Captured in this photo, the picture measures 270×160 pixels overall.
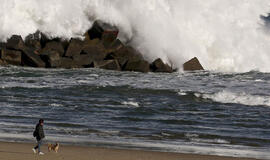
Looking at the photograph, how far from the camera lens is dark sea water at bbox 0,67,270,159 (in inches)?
482

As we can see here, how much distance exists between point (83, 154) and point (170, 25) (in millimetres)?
24024

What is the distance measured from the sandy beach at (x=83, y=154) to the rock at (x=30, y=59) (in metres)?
15.3

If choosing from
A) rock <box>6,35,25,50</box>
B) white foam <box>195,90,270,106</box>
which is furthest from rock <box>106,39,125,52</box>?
white foam <box>195,90,270,106</box>

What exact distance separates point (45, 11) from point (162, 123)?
1790cm

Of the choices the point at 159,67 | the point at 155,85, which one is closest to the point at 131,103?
the point at 155,85

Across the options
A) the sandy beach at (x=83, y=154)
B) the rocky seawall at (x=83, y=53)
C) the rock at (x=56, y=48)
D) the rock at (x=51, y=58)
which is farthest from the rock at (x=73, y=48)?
the sandy beach at (x=83, y=154)

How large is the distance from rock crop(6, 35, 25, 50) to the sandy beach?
15.3m

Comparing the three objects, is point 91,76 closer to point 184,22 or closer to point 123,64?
point 123,64

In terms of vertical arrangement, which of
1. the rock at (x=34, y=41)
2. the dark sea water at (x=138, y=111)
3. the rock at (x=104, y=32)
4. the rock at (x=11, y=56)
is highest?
the rock at (x=104, y=32)

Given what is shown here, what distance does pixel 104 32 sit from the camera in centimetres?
2891

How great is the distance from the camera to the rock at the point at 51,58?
26.6 meters

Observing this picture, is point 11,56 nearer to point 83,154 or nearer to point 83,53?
point 83,53

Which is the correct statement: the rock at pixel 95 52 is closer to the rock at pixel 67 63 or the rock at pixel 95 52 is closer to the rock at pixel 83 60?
the rock at pixel 83 60

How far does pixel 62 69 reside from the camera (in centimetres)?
2672
